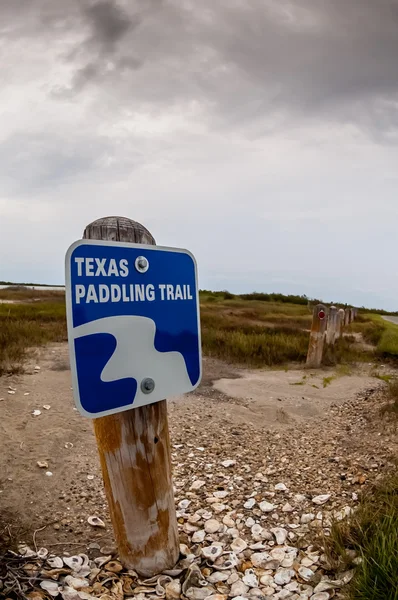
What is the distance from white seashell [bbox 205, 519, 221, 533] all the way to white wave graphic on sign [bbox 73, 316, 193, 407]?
128 centimetres

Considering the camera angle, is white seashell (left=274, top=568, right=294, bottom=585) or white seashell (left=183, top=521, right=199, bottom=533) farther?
white seashell (left=183, top=521, right=199, bottom=533)

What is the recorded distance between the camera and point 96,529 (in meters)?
3.42

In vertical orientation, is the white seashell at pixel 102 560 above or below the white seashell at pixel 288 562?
above

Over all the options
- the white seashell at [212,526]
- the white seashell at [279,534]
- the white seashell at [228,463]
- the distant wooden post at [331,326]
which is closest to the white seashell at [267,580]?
the white seashell at [279,534]

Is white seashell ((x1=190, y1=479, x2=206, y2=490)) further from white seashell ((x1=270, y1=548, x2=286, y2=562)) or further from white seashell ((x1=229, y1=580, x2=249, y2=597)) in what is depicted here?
white seashell ((x1=229, y1=580, x2=249, y2=597))

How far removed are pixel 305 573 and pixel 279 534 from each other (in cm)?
51

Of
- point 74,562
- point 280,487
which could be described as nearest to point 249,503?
point 280,487

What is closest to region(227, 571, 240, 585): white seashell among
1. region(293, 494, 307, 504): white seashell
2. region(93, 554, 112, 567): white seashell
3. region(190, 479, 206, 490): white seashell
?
region(93, 554, 112, 567): white seashell

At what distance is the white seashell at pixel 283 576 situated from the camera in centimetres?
273

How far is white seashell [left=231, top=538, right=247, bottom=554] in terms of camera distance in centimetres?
309

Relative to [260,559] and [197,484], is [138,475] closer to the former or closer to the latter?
[260,559]

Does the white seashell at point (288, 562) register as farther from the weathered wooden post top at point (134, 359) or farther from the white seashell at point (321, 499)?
the white seashell at point (321, 499)

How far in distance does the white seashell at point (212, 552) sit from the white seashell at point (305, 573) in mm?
522

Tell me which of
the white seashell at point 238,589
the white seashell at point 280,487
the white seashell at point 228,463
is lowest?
the white seashell at point 238,589
